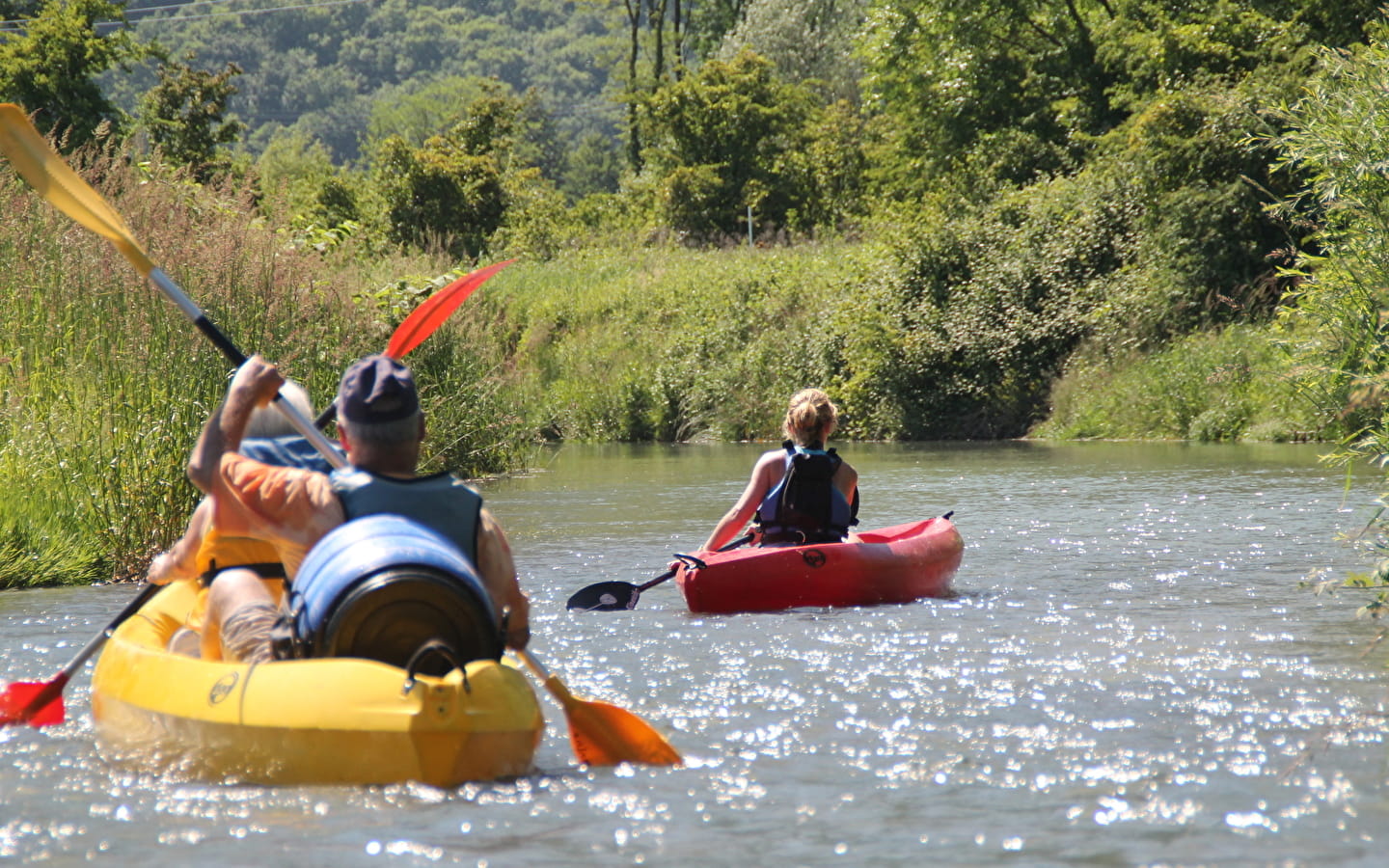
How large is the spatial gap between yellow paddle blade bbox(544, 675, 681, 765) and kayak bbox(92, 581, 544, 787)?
0.86 feet

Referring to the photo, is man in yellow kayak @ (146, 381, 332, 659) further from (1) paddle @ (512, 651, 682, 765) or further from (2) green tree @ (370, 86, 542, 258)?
(2) green tree @ (370, 86, 542, 258)

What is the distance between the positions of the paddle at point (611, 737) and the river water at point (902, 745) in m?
0.06

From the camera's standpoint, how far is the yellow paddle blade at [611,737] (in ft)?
14.3

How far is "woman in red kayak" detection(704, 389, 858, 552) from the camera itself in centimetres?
766

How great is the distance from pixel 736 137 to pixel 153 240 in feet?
97.2

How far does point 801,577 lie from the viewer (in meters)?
7.29

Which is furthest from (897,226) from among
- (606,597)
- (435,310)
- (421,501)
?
(421,501)

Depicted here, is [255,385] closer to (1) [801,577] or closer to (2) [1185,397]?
(1) [801,577]

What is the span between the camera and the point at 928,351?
23.4 meters

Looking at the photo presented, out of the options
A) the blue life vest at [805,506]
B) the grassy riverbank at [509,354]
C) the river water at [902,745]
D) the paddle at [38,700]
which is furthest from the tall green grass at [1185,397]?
the paddle at [38,700]

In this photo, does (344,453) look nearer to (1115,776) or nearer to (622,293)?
(1115,776)

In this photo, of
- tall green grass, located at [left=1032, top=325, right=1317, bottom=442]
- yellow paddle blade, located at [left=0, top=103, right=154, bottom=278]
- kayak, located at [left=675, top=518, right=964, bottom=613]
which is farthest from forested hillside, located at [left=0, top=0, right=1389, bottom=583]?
kayak, located at [left=675, top=518, right=964, bottom=613]

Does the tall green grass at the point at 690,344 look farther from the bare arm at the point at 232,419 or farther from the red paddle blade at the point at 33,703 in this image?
the bare arm at the point at 232,419

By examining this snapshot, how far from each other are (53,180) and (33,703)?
8.27 feet
